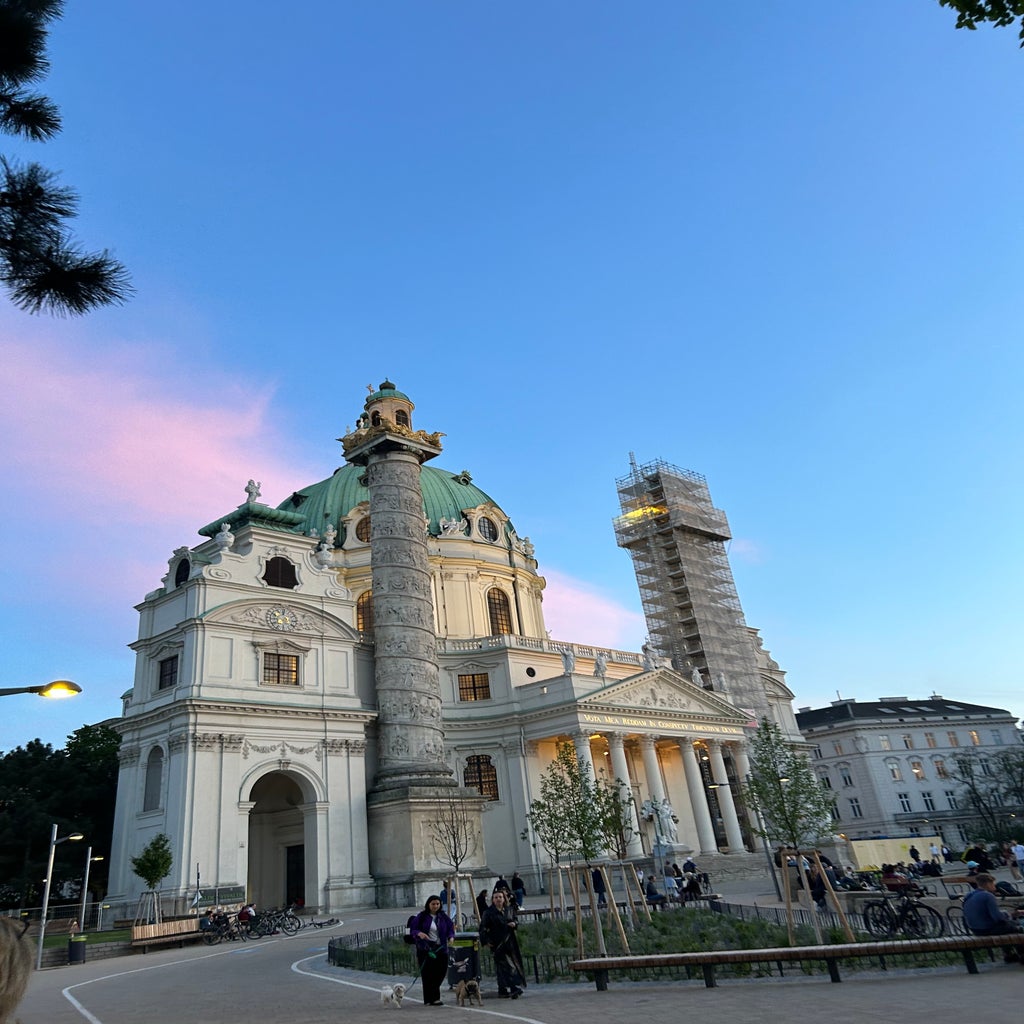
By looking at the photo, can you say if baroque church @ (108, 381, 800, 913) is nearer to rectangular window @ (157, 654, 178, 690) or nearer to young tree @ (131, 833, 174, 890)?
rectangular window @ (157, 654, 178, 690)

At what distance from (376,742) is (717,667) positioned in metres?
29.9

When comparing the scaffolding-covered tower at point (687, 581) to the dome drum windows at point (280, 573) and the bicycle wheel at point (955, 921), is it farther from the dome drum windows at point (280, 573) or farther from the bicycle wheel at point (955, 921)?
the bicycle wheel at point (955, 921)

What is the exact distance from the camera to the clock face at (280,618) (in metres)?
39.9

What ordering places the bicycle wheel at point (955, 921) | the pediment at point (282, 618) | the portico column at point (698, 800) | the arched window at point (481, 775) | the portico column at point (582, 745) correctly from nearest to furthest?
1. the bicycle wheel at point (955, 921)
2. the pediment at point (282, 618)
3. the portico column at point (582, 745)
4. the arched window at point (481, 775)
5. the portico column at point (698, 800)

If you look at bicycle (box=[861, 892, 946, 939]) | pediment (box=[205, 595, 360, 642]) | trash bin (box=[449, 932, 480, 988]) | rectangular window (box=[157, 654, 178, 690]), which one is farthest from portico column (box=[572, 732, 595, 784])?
trash bin (box=[449, 932, 480, 988])

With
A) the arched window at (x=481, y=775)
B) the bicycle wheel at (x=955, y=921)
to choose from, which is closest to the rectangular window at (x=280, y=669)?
the arched window at (x=481, y=775)

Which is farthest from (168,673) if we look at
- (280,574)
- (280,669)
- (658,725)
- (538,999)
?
(538,999)

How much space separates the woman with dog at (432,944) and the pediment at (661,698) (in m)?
34.2

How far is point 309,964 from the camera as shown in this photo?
60.1ft

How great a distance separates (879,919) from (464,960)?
8927 millimetres

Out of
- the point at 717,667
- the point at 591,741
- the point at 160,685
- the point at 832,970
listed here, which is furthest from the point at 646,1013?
the point at 717,667

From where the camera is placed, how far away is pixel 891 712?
3413 inches

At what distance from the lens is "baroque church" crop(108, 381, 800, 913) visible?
35781mm

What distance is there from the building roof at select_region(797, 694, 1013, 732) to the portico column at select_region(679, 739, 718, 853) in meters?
37.7
